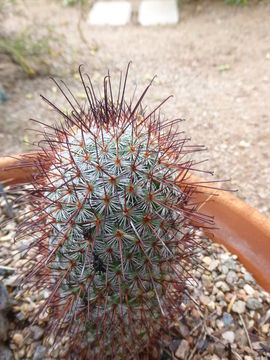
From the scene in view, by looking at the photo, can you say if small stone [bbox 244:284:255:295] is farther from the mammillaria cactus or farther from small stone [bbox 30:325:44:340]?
small stone [bbox 30:325:44:340]

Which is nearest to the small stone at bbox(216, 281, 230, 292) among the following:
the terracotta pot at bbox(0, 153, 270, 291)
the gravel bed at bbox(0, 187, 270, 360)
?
the gravel bed at bbox(0, 187, 270, 360)

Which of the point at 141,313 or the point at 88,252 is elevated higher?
the point at 88,252

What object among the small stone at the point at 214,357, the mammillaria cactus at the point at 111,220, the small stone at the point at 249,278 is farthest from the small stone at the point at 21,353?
the small stone at the point at 249,278

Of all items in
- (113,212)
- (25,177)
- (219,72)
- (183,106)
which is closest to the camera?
(113,212)

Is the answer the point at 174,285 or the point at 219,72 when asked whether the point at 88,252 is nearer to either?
the point at 174,285

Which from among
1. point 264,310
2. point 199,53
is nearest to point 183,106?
point 199,53

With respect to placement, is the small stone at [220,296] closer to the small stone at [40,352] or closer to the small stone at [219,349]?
the small stone at [219,349]

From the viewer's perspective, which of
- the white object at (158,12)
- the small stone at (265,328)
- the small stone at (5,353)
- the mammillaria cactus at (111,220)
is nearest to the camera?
the mammillaria cactus at (111,220)
